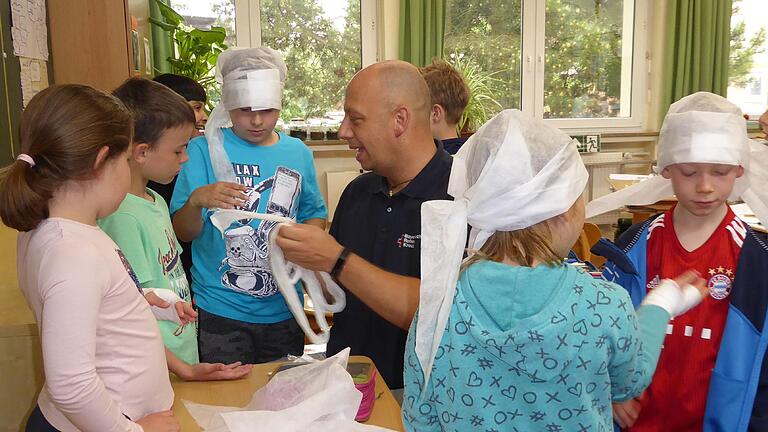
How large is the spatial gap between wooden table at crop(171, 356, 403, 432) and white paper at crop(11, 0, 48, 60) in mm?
1496

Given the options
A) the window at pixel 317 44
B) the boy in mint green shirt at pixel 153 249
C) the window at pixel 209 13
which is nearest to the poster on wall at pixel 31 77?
the boy in mint green shirt at pixel 153 249

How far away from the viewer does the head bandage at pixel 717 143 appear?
163 cm

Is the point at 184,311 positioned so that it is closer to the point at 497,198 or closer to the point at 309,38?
the point at 497,198

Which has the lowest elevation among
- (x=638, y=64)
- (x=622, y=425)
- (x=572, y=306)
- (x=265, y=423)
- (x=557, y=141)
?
(x=622, y=425)

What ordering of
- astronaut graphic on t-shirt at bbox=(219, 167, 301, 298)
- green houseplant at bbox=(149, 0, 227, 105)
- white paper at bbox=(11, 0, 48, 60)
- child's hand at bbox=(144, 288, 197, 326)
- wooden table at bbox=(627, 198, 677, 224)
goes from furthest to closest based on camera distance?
green houseplant at bbox=(149, 0, 227, 105) → wooden table at bbox=(627, 198, 677, 224) → white paper at bbox=(11, 0, 48, 60) → astronaut graphic on t-shirt at bbox=(219, 167, 301, 298) → child's hand at bbox=(144, 288, 197, 326)

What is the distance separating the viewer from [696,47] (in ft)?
19.9

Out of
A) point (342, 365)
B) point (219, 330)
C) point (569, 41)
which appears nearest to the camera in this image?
point (342, 365)

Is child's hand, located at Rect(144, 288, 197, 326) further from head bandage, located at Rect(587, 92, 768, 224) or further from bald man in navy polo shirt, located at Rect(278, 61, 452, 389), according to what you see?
head bandage, located at Rect(587, 92, 768, 224)

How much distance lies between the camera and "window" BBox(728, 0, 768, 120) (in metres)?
6.46

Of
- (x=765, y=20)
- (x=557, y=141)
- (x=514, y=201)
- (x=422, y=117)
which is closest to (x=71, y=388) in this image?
(x=514, y=201)

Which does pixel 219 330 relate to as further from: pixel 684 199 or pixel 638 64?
pixel 638 64

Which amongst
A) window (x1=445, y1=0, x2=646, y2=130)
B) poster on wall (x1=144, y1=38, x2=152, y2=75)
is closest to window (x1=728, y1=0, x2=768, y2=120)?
window (x1=445, y1=0, x2=646, y2=130)

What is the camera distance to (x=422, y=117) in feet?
6.13

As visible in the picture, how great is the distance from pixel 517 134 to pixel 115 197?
777 mm
